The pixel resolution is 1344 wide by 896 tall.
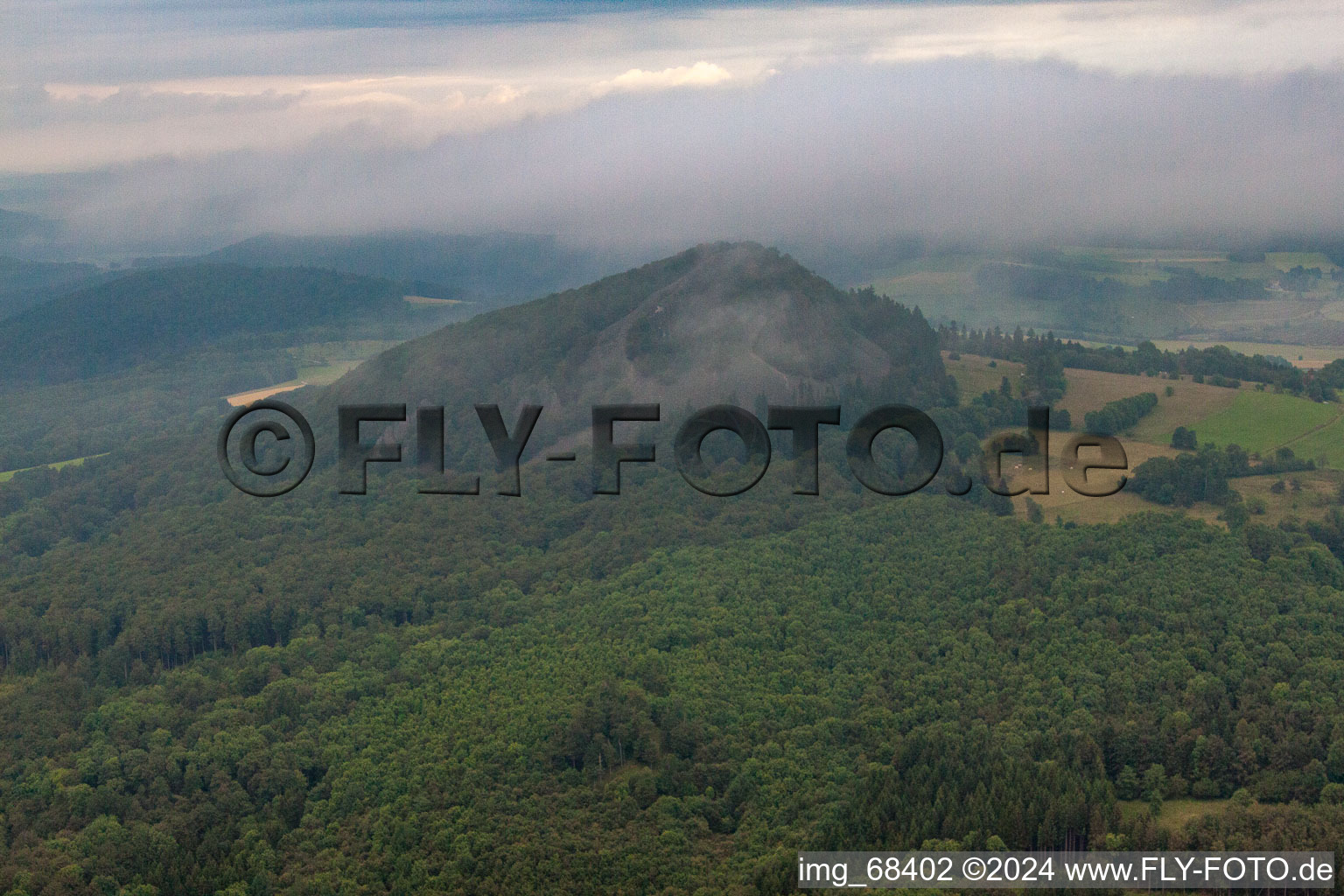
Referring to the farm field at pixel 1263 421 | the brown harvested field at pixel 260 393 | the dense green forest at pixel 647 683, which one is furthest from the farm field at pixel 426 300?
the farm field at pixel 1263 421

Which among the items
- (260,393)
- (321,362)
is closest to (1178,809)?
(260,393)

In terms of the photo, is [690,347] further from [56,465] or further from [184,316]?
[184,316]

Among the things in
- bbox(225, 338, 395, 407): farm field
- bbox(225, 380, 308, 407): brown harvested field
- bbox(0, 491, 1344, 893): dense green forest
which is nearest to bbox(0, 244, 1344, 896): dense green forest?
bbox(0, 491, 1344, 893): dense green forest

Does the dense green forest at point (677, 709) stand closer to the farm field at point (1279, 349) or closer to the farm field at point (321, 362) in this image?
the farm field at point (1279, 349)

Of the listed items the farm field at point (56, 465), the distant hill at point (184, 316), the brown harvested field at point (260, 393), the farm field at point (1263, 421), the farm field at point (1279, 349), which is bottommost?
the farm field at point (56, 465)

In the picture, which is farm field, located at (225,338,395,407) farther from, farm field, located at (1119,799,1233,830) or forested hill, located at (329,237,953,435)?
farm field, located at (1119,799,1233,830)

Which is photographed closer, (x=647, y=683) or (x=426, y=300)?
(x=647, y=683)
